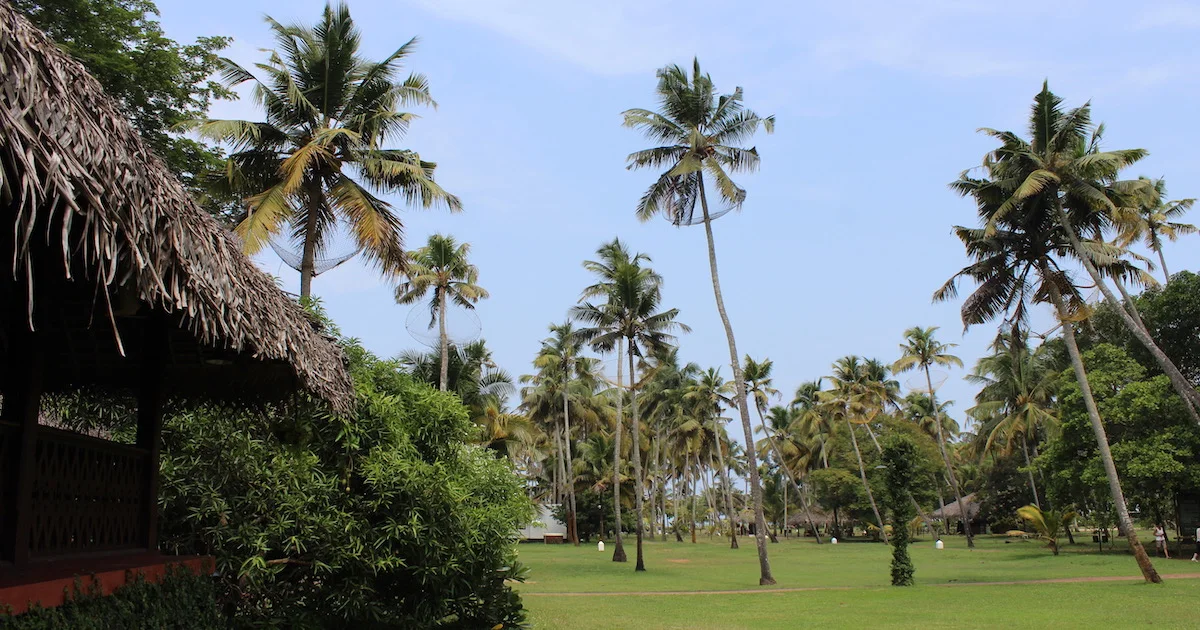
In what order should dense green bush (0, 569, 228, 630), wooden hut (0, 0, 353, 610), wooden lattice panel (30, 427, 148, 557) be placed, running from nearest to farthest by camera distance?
wooden hut (0, 0, 353, 610), dense green bush (0, 569, 228, 630), wooden lattice panel (30, 427, 148, 557)

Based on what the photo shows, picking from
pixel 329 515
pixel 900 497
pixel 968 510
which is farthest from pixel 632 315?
pixel 968 510

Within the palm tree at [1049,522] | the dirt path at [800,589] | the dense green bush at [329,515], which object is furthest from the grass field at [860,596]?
the dense green bush at [329,515]

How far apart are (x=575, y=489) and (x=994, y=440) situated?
25.5 meters

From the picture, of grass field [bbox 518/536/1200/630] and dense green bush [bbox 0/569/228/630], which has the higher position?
dense green bush [bbox 0/569/228/630]

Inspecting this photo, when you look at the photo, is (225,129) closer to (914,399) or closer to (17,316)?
(17,316)

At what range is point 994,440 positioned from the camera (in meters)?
48.1

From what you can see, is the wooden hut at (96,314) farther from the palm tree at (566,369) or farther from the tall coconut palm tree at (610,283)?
the palm tree at (566,369)

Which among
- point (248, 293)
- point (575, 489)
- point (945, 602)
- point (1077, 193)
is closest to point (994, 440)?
point (575, 489)

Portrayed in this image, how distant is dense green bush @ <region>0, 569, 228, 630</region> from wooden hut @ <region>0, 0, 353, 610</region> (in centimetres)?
20

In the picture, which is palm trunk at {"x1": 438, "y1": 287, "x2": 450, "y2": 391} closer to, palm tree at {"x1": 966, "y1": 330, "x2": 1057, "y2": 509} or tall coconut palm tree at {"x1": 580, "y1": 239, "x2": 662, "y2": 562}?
tall coconut palm tree at {"x1": 580, "y1": 239, "x2": 662, "y2": 562}

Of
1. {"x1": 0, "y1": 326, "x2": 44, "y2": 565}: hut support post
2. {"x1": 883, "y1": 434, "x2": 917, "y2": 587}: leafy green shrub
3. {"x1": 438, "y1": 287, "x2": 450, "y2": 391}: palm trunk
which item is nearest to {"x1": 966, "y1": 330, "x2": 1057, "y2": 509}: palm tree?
{"x1": 883, "y1": 434, "x2": 917, "y2": 587}: leafy green shrub

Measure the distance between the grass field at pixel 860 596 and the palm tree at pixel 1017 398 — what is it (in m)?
12.5

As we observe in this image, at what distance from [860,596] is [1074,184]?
37.2 ft

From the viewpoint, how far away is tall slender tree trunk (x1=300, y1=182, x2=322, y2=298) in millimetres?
15234
